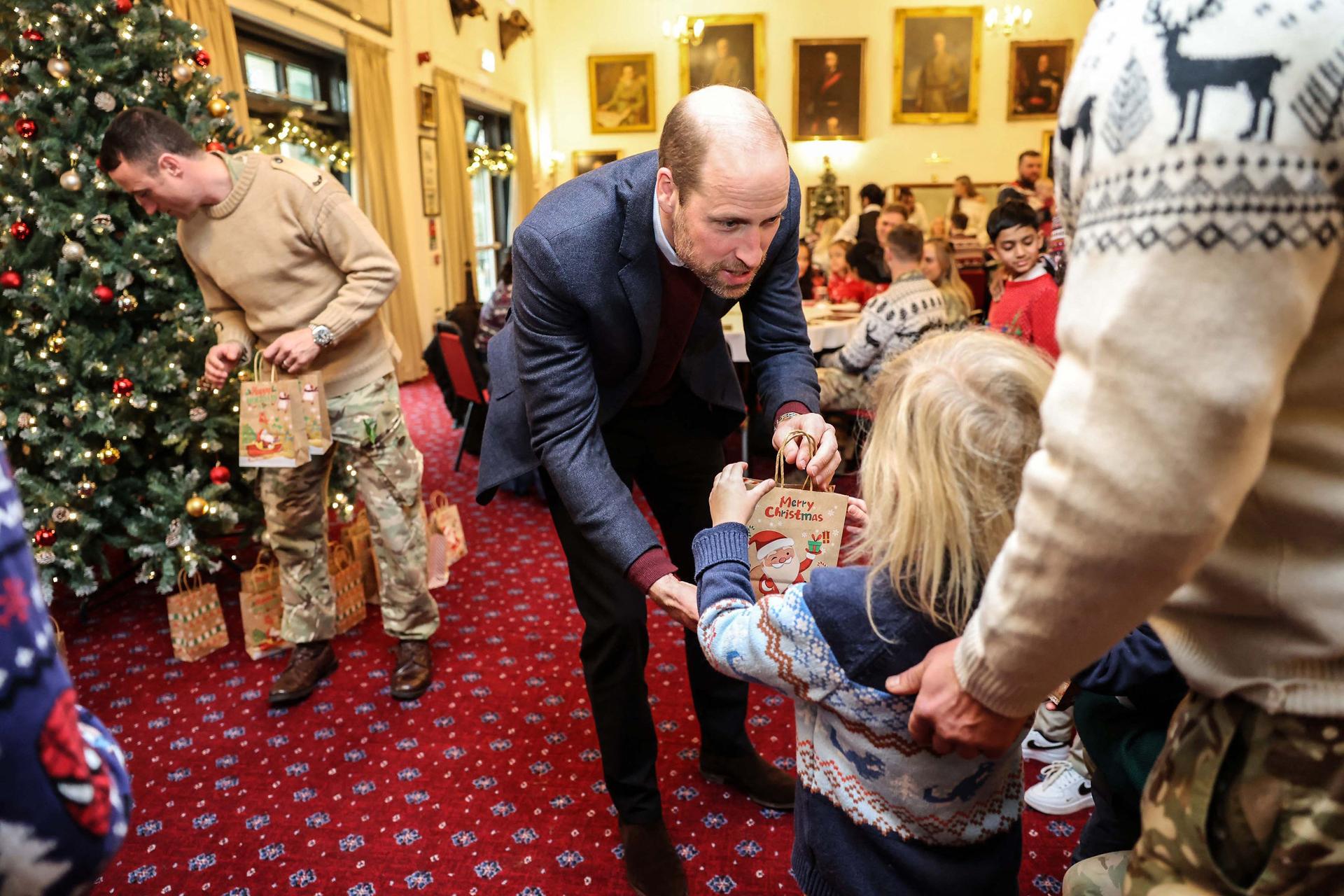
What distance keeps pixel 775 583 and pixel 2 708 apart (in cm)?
104

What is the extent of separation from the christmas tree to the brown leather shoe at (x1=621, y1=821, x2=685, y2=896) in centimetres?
215

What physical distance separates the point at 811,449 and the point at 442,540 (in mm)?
2296

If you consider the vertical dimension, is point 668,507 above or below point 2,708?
below

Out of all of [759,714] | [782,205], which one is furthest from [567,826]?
[782,205]

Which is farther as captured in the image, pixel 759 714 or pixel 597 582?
pixel 759 714

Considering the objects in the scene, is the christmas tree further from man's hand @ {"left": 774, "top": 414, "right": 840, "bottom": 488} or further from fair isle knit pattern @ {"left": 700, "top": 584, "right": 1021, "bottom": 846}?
fair isle knit pattern @ {"left": 700, "top": 584, "right": 1021, "bottom": 846}

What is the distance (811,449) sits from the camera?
5.45 ft

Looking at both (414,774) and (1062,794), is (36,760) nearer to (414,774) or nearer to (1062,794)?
(414,774)

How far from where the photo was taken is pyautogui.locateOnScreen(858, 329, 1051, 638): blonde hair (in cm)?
108

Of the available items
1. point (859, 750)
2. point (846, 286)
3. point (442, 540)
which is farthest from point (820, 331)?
point (859, 750)

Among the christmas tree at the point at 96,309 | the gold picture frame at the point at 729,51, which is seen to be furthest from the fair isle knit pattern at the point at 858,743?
the gold picture frame at the point at 729,51

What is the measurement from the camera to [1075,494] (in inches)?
25.9

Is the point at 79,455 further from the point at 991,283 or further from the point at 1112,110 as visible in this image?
the point at 991,283

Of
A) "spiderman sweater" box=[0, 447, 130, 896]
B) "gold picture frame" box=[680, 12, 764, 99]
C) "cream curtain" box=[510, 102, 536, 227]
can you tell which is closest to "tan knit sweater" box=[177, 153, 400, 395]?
"spiderman sweater" box=[0, 447, 130, 896]
